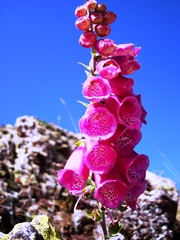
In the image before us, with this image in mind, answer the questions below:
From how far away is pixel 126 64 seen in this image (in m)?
2.83

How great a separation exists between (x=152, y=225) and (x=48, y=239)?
280 cm

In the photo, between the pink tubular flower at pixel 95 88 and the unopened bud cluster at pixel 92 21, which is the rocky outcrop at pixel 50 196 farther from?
the unopened bud cluster at pixel 92 21

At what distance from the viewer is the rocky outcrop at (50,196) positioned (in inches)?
215

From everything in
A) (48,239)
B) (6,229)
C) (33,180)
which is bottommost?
(48,239)

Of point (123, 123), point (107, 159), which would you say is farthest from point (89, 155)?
point (123, 123)

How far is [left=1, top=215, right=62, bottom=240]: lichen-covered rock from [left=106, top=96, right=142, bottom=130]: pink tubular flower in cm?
94

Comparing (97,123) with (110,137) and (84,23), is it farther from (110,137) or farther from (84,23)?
(84,23)

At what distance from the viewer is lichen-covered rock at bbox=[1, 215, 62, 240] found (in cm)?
273

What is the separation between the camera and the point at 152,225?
216 inches

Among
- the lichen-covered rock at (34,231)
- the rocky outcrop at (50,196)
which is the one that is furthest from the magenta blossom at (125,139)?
the rocky outcrop at (50,196)

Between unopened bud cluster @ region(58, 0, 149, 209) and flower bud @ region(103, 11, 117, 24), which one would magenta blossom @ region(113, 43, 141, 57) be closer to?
unopened bud cluster @ region(58, 0, 149, 209)

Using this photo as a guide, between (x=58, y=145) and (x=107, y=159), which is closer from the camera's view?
(x=107, y=159)

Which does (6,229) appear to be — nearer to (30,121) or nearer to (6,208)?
(6,208)

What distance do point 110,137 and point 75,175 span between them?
371mm
